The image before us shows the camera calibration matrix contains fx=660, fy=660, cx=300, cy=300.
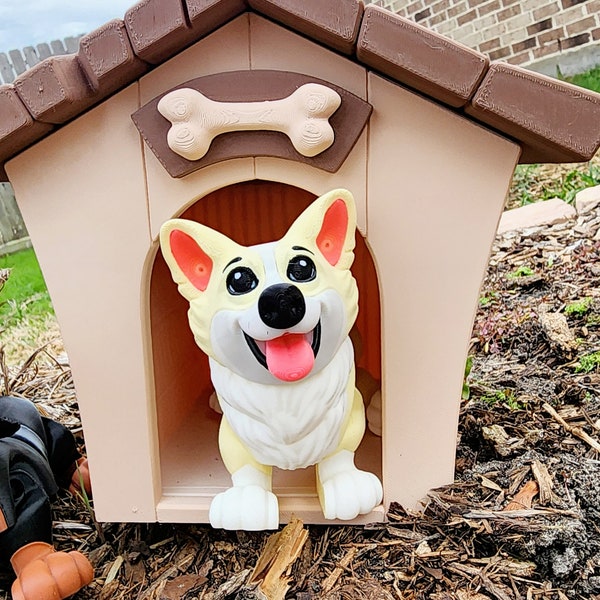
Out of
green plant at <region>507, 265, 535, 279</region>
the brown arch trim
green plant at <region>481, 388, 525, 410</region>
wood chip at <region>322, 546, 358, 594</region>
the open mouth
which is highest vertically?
the brown arch trim

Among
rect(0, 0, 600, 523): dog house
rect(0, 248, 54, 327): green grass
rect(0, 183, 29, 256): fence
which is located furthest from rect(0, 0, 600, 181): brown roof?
rect(0, 183, 29, 256): fence

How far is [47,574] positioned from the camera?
3.74 ft

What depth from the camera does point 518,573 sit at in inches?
44.3

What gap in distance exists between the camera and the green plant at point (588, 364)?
175cm

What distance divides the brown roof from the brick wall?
11.0 feet

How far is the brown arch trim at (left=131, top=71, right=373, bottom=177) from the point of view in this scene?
113 cm

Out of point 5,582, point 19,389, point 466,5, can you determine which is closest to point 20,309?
point 19,389

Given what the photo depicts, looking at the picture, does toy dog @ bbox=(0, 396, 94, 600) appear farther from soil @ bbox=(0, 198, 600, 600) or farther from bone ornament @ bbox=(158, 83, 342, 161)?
Result: bone ornament @ bbox=(158, 83, 342, 161)

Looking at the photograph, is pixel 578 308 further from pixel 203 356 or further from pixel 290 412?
pixel 290 412

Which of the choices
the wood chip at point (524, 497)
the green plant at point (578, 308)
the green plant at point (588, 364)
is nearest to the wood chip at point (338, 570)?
the wood chip at point (524, 497)

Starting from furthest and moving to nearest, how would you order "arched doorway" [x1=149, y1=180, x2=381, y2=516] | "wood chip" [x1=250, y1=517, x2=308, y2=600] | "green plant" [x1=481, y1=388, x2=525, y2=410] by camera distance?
"green plant" [x1=481, y1=388, x2=525, y2=410] → "arched doorway" [x1=149, y1=180, x2=381, y2=516] → "wood chip" [x1=250, y1=517, x2=308, y2=600]

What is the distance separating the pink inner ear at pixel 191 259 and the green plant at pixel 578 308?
4.53 ft

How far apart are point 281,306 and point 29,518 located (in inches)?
26.6

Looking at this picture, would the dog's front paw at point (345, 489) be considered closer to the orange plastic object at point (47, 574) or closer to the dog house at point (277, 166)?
the dog house at point (277, 166)
